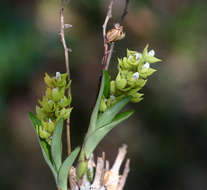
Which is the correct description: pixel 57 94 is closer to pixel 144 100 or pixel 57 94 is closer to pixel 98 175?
pixel 98 175

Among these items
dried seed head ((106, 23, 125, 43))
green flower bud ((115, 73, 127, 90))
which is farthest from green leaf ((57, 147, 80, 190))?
dried seed head ((106, 23, 125, 43))

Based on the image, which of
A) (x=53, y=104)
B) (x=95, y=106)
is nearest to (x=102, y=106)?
(x=95, y=106)

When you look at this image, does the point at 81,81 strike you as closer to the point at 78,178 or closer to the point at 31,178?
the point at 31,178

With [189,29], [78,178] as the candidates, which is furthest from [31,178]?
[78,178]

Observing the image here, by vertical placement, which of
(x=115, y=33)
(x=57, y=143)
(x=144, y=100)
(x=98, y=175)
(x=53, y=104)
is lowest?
(x=144, y=100)

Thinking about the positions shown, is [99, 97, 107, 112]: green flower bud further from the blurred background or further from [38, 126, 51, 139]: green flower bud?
the blurred background

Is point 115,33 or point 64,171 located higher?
point 115,33

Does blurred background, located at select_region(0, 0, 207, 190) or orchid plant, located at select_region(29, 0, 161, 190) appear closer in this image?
orchid plant, located at select_region(29, 0, 161, 190)
